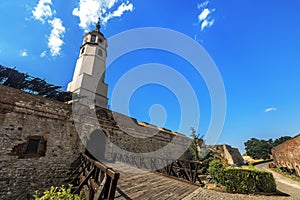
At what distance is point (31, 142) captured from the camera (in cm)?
799

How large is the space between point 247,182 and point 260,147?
3593 centimetres

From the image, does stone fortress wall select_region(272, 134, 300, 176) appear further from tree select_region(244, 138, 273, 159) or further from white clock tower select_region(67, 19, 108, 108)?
white clock tower select_region(67, 19, 108, 108)

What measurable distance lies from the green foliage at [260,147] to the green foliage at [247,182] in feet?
110

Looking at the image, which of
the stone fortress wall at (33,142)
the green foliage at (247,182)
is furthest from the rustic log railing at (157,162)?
the stone fortress wall at (33,142)

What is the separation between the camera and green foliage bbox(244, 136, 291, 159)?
34.3 m

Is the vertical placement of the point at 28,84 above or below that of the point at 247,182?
above

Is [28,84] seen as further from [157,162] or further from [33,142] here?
[157,162]

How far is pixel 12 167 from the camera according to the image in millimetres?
7168

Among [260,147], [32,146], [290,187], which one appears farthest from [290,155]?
[32,146]

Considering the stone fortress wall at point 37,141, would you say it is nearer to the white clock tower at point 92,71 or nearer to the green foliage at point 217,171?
the green foliage at point 217,171

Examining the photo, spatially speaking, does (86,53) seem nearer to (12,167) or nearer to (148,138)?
(148,138)

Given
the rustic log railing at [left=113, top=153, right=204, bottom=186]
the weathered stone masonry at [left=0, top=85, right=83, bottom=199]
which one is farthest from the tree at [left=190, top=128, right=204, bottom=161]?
the weathered stone masonry at [left=0, top=85, right=83, bottom=199]

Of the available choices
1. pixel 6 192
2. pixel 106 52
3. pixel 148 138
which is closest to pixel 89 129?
pixel 6 192

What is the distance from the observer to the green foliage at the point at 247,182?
730cm
